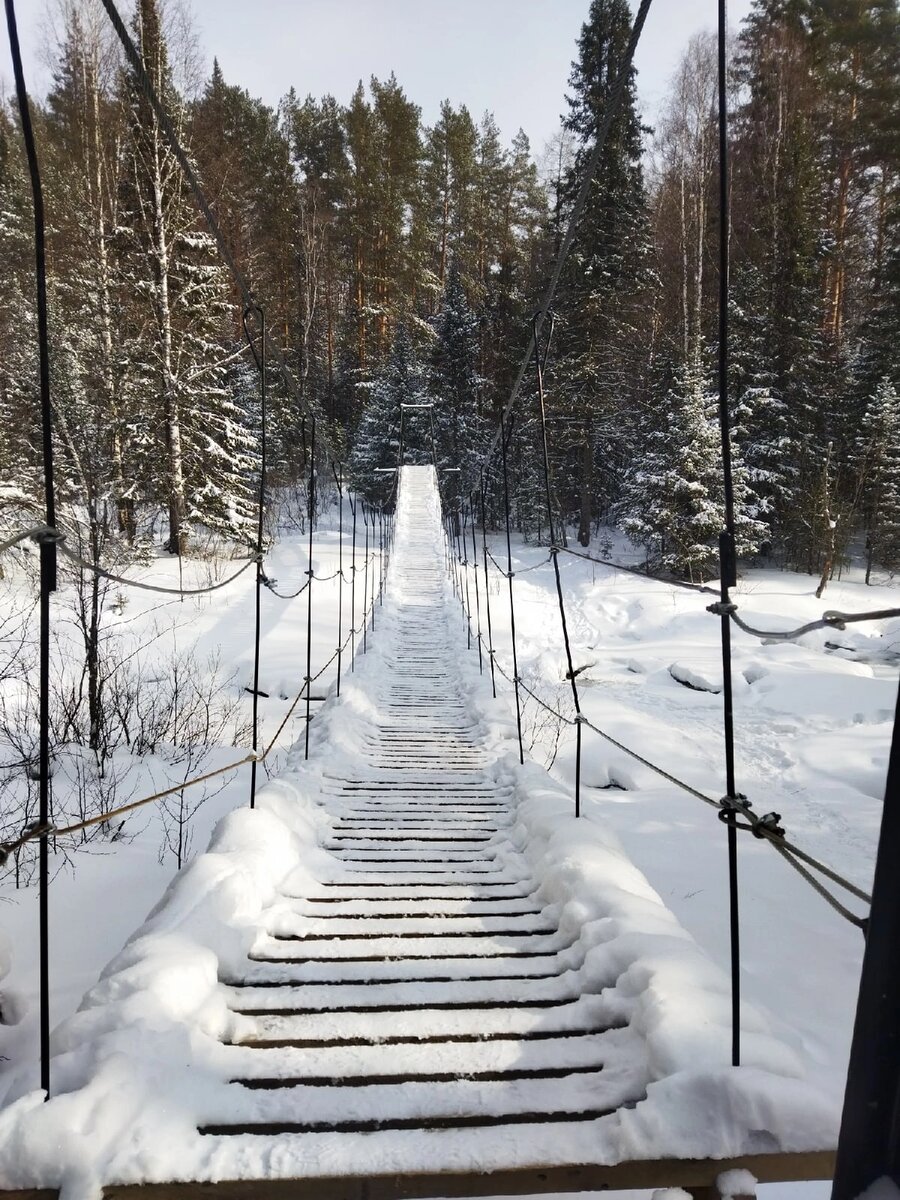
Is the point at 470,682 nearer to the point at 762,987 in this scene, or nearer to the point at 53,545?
the point at 762,987

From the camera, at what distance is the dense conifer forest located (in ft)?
24.5

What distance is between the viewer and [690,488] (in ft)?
29.9

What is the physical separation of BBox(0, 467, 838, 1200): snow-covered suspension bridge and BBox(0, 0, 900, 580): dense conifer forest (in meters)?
3.18

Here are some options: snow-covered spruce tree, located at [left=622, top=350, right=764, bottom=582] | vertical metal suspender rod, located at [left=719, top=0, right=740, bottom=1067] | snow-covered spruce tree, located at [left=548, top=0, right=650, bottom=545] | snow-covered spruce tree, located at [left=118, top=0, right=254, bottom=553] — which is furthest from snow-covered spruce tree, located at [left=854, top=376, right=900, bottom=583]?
vertical metal suspender rod, located at [left=719, top=0, right=740, bottom=1067]

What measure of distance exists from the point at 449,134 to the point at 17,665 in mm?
19192

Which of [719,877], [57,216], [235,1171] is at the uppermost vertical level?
[57,216]

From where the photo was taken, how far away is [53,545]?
2.98ft

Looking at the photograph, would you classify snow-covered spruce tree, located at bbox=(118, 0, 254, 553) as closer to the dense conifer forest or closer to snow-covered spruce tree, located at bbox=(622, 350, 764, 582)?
the dense conifer forest

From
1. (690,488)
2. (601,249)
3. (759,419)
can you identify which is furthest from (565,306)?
(690,488)

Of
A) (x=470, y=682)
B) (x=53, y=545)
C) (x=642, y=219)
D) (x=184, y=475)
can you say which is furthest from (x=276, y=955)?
(x=642, y=219)

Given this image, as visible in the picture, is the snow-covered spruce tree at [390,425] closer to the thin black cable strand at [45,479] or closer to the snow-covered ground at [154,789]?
the snow-covered ground at [154,789]

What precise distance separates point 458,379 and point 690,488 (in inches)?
294

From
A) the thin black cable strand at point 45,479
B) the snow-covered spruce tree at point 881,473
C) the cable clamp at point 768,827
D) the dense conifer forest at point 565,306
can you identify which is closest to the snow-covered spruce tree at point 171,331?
the dense conifer forest at point 565,306

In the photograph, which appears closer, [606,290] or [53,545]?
[53,545]
